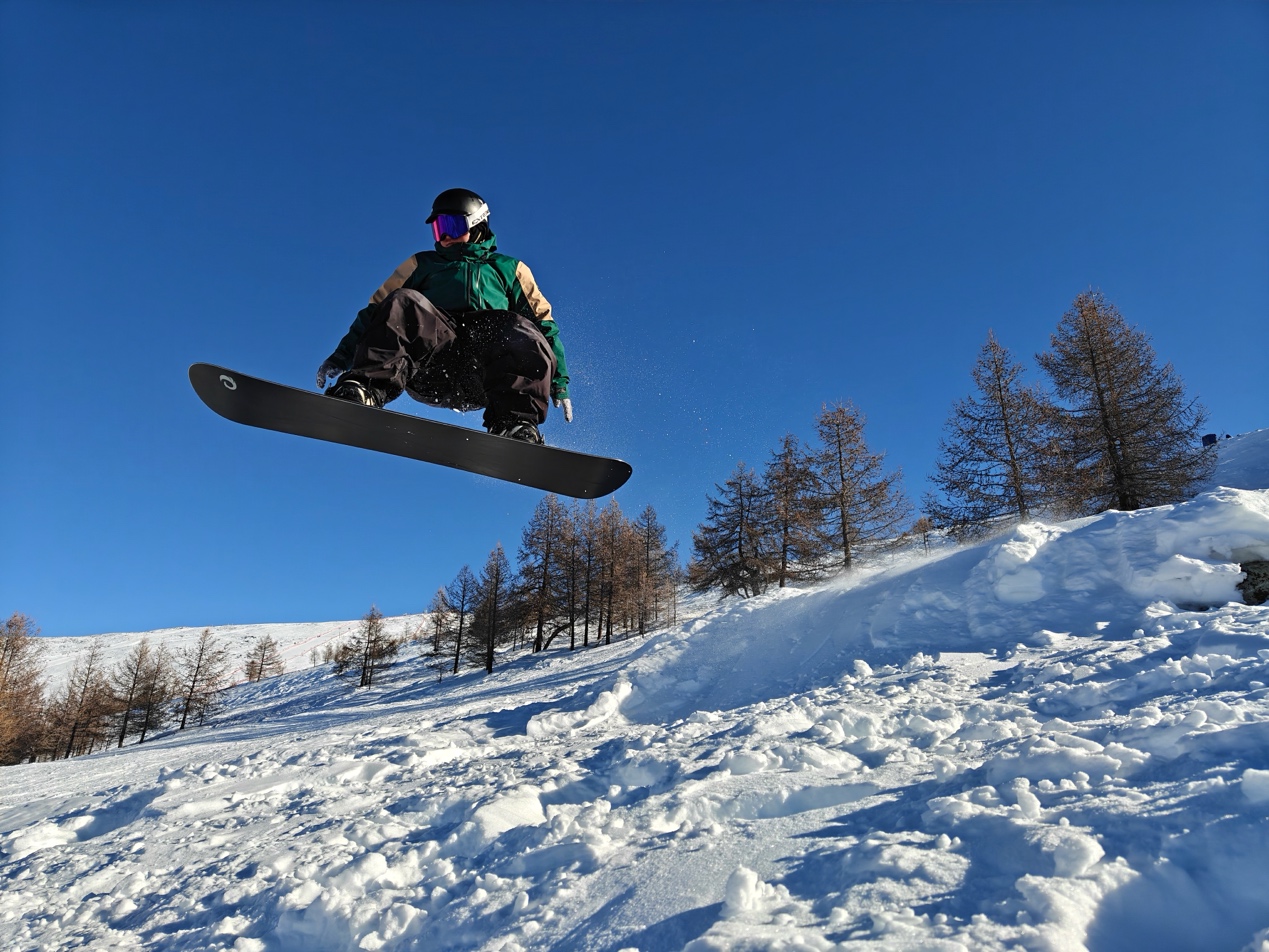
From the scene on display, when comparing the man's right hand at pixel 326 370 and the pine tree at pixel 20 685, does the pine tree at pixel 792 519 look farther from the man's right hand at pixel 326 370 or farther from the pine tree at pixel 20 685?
the pine tree at pixel 20 685

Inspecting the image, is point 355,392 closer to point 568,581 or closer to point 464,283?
point 464,283

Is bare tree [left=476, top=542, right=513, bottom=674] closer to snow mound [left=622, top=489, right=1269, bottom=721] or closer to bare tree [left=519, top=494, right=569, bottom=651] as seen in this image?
bare tree [left=519, top=494, right=569, bottom=651]

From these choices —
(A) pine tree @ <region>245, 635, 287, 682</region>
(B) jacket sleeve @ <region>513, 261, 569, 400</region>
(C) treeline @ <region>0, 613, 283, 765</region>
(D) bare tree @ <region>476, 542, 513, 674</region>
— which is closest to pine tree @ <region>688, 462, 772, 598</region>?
(D) bare tree @ <region>476, 542, 513, 674</region>

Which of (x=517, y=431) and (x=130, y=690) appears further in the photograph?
(x=130, y=690)

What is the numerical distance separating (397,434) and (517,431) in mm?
949

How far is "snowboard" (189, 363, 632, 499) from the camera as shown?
4.21 metres

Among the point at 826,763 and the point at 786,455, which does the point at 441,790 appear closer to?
the point at 826,763

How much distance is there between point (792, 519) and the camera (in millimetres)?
21906

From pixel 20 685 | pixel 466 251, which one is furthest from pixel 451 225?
pixel 20 685

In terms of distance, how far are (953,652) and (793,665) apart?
5.80ft

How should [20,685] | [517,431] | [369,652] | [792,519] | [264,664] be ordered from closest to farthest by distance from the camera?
[517,431] < [792,519] < [20,685] < [369,652] < [264,664]

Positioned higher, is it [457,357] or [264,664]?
[457,357]

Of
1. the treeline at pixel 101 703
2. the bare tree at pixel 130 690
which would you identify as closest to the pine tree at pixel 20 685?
the treeline at pixel 101 703

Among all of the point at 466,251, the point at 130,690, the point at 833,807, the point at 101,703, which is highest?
the point at 466,251
